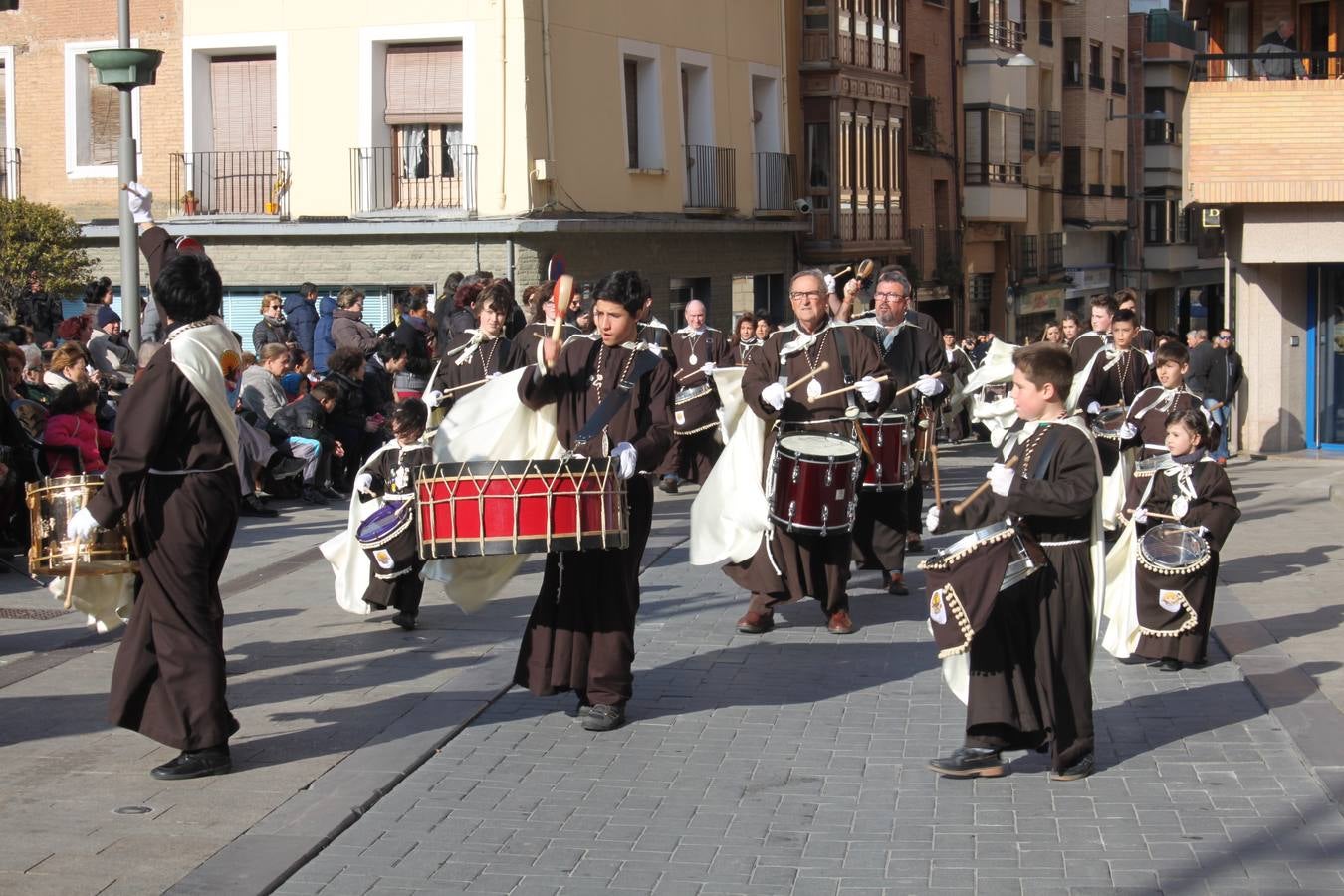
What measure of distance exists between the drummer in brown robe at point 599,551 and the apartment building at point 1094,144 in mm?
44898

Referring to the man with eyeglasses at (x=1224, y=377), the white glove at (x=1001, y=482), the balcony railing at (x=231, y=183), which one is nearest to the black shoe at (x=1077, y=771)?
the white glove at (x=1001, y=482)

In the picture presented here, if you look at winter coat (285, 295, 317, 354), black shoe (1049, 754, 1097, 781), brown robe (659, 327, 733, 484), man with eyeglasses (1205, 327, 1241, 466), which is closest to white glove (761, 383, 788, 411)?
black shoe (1049, 754, 1097, 781)

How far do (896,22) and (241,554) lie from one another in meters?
30.3

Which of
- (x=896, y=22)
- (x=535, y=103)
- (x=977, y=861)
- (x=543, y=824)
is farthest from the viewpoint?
(x=896, y=22)

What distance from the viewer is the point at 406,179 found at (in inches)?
1000

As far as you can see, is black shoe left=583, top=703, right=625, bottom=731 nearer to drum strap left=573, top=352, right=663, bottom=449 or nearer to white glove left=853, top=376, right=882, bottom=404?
drum strap left=573, top=352, right=663, bottom=449

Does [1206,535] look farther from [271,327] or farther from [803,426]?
[271,327]

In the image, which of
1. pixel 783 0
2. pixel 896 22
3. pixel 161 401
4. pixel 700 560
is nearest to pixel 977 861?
pixel 161 401

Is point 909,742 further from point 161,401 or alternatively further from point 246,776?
point 161,401

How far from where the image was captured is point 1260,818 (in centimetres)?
Answer: 648

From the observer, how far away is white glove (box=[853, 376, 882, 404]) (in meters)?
9.90

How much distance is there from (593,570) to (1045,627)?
196 cm

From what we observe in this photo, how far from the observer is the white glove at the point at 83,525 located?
666 cm

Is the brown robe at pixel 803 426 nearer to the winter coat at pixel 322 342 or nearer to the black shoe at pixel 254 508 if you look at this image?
the black shoe at pixel 254 508
